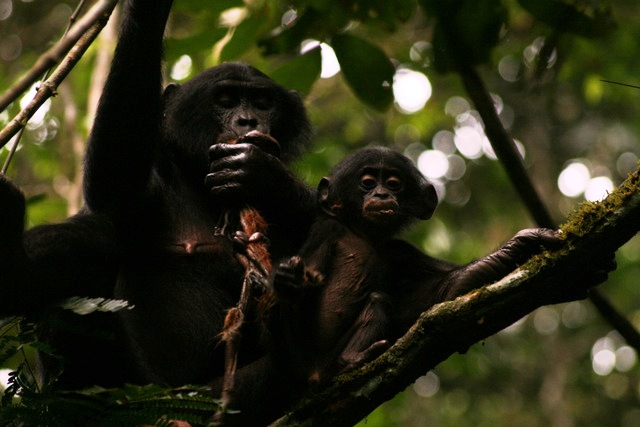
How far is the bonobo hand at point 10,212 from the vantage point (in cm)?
429

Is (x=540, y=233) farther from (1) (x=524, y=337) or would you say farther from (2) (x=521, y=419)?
(1) (x=524, y=337)

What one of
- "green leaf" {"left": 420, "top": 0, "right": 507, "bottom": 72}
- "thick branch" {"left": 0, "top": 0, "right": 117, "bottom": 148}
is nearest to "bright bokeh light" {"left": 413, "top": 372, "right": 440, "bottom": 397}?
"green leaf" {"left": 420, "top": 0, "right": 507, "bottom": 72}

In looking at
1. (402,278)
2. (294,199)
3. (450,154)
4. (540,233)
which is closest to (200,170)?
(294,199)

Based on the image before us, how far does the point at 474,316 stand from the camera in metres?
3.91

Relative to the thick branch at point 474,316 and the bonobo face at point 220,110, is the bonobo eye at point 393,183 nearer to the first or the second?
the bonobo face at point 220,110

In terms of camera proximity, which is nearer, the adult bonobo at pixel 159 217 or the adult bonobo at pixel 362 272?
the adult bonobo at pixel 362 272

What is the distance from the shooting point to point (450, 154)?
2362 centimetres

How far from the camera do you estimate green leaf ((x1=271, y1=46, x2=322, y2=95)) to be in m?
5.41

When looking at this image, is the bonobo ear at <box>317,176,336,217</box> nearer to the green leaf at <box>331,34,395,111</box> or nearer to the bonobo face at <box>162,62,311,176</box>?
the bonobo face at <box>162,62,311,176</box>

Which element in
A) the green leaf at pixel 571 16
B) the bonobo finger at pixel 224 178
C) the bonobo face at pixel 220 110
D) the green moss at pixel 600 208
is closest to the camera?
the green moss at pixel 600 208

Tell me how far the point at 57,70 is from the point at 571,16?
283 centimetres

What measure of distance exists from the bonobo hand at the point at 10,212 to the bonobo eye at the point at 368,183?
236cm

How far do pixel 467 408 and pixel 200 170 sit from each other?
2155 cm

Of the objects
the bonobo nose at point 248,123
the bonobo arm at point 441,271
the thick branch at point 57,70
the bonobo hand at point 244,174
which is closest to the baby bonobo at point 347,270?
the bonobo arm at point 441,271
